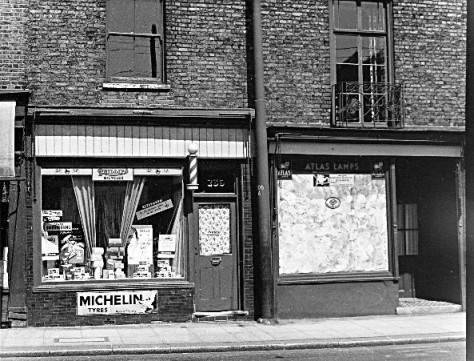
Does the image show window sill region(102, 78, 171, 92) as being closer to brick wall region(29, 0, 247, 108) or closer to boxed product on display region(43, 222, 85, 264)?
brick wall region(29, 0, 247, 108)

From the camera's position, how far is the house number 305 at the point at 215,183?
13734mm

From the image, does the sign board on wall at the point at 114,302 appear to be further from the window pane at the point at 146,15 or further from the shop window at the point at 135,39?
the window pane at the point at 146,15

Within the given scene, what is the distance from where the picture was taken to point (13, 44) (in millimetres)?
12672

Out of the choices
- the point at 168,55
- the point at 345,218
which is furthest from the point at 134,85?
the point at 345,218

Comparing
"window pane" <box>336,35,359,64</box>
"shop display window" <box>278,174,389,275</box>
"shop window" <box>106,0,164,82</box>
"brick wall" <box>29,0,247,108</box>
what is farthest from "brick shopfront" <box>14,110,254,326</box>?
"window pane" <box>336,35,359,64</box>

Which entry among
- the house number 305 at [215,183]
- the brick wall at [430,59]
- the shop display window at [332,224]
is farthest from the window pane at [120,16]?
the brick wall at [430,59]

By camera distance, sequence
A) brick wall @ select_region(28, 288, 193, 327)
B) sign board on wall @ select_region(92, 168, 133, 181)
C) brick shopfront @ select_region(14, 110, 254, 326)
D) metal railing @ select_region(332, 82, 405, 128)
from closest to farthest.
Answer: brick wall @ select_region(28, 288, 193, 327), brick shopfront @ select_region(14, 110, 254, 326), sign board on wall @ select_region(92, 168, 133, 181), metal railing @ select_region(332, 82, 405, 128)

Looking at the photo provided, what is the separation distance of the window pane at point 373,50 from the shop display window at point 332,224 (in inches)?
93.3

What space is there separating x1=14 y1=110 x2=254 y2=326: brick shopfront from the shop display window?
3.02ft

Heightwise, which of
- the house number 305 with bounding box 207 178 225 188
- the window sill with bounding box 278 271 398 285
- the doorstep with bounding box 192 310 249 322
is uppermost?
the house number 305 with bounding box 207 178 225 188

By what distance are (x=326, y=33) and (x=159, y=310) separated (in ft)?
20.8

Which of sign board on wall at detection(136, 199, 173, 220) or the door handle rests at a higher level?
sign board on wall at detection(136, 199, 173, 220)

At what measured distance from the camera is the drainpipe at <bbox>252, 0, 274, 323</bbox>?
518 inches

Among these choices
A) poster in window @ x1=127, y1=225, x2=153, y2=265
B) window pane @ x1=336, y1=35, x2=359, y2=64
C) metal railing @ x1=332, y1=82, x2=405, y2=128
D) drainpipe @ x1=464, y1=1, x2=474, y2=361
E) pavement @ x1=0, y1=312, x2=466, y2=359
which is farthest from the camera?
window pane @ x1=336, y1=35, x2=359, y2=64
